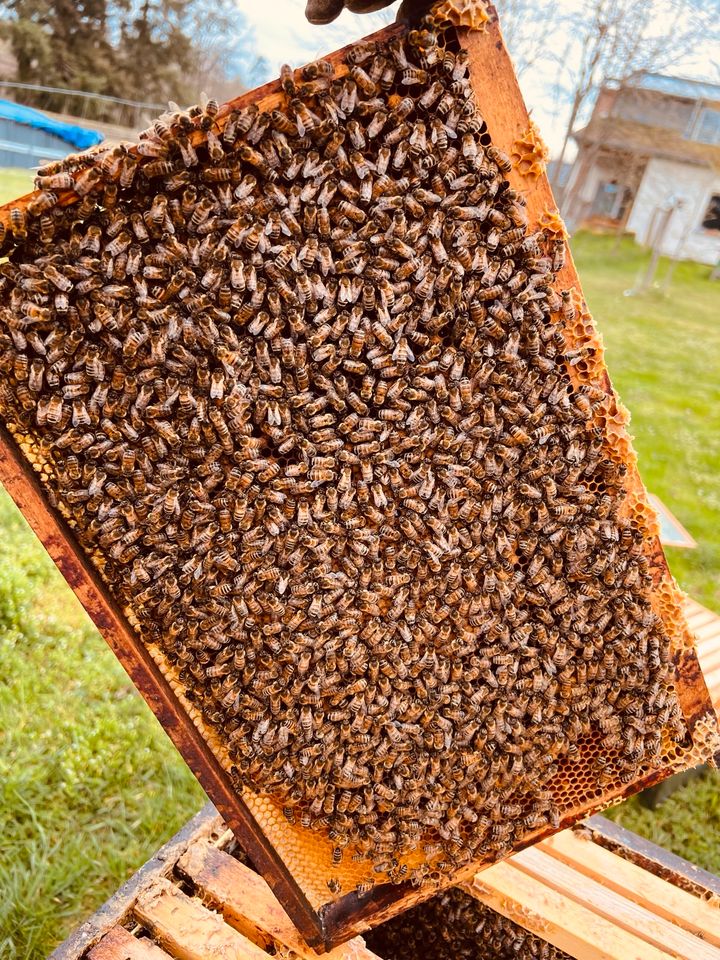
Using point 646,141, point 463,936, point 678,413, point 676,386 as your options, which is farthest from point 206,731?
point 646,141

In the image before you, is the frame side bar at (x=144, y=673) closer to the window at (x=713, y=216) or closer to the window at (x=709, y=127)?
the window at (x=713, y=216)

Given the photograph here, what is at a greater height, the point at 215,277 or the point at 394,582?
the point at 215,277

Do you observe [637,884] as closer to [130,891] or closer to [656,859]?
[656,859]

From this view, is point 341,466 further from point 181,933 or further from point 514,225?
point 181,933

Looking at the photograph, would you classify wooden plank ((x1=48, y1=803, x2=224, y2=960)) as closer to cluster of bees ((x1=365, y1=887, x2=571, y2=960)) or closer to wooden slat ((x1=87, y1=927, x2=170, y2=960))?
wooden slat ((x1=87, y1=927, x2=170, y2=960))

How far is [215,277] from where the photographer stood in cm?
193

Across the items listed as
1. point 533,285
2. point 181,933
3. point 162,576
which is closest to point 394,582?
point 162,576

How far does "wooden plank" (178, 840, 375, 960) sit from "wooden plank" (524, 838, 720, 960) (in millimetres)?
1046

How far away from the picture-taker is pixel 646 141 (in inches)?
988

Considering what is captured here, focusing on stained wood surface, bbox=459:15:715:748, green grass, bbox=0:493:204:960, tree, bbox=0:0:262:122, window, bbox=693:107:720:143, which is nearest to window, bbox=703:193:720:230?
window, bbox=693:107:720:143

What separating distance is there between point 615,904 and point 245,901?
1.84m

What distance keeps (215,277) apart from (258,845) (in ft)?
6.86

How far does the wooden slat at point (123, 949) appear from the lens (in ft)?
9.48

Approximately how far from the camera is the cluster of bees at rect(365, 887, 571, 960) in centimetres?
356
